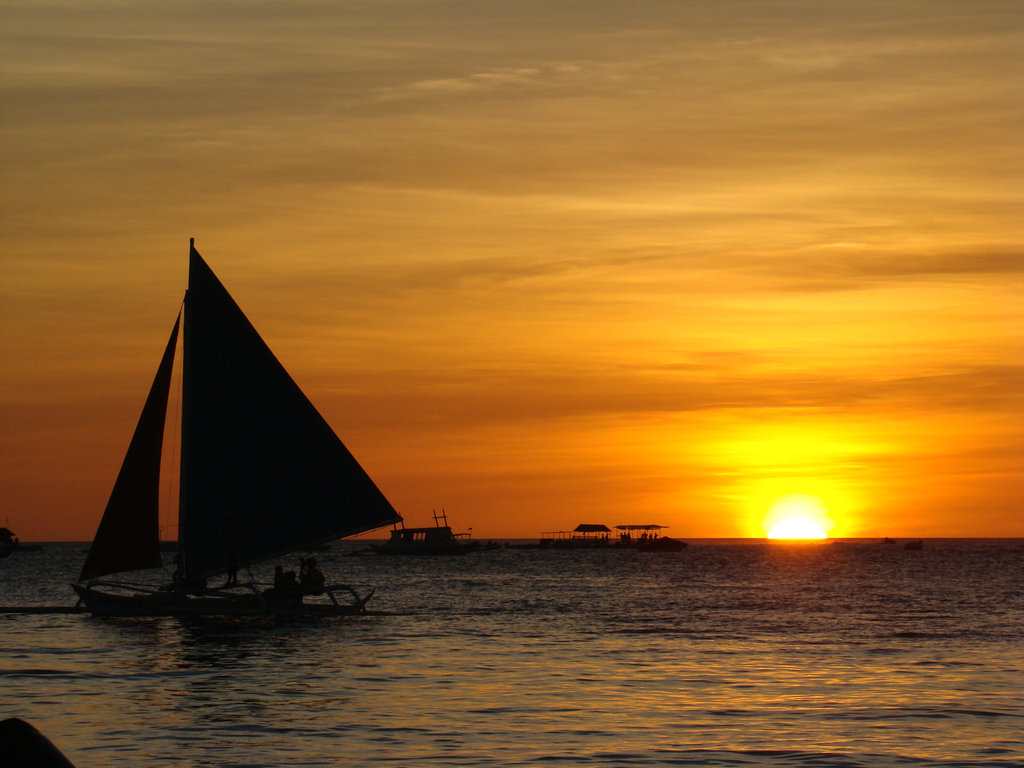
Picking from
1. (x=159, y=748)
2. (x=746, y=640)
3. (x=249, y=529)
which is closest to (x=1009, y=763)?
(x=159, y=748)

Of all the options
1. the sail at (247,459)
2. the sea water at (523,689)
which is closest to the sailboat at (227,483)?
the sail at (247,459)

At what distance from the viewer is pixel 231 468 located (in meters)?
46.5

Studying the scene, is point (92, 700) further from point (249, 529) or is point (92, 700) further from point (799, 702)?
point (249, 529)

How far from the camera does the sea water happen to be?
22.7 m

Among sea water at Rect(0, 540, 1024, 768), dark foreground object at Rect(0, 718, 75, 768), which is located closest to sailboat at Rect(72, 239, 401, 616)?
sea water at Rect(0, 540, 1024, 768)

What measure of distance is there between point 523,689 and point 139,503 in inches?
812

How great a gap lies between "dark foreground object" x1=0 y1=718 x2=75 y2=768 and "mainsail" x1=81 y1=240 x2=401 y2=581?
33.0 meters

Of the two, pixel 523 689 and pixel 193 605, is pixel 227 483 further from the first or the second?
pixel 523 689

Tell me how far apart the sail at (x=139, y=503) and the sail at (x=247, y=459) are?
4.25 ft

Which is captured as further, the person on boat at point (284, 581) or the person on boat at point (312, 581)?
the person on boat at point (312, 581)

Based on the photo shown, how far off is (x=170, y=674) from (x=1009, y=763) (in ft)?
68.4

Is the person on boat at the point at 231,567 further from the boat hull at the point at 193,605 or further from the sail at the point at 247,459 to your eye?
the boat hull at the point at 193,605

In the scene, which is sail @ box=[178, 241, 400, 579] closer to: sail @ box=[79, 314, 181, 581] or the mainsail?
the mainsail

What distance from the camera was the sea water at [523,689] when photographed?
74.6 ft
